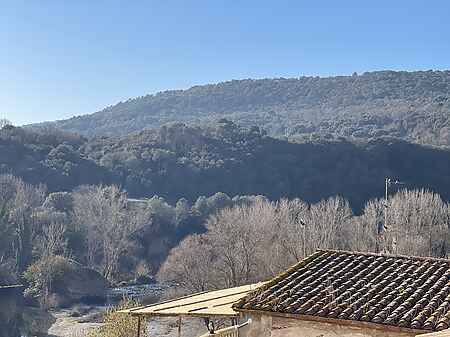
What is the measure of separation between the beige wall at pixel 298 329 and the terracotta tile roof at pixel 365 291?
0.38ft

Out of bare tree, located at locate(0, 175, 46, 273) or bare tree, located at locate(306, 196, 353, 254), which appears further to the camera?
bare tree, located at locate(0, 175, 46, 273)

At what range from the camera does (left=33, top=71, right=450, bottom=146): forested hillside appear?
99.5 metres

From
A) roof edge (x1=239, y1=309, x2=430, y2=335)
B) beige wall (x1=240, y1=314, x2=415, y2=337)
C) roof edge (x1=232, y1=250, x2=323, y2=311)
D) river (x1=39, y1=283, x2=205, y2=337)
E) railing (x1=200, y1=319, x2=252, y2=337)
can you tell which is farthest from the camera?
river (x1=39, y1=283, x2=205, y2=337)

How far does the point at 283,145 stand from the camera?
74.0m

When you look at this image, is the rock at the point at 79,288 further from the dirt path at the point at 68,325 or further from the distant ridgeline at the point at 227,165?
the distant ridgeline at the point at 227,165

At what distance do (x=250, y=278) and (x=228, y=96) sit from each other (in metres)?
109

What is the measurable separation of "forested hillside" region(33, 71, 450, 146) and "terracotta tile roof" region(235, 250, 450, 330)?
81.6 metres

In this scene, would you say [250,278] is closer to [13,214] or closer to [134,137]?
[13,214]

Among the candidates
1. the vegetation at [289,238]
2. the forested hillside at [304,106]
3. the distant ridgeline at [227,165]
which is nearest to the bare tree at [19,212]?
the distant ridgeline at [227,165]

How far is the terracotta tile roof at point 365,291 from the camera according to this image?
25.6 feet

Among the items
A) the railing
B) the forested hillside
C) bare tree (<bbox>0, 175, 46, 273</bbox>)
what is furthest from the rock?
the forested hillside

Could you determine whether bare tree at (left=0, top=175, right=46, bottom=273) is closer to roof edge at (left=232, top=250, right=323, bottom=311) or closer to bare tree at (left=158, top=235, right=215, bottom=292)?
bare tree at (left=158, top=235, right=215, bottom=292)

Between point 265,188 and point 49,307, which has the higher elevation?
point 265,188

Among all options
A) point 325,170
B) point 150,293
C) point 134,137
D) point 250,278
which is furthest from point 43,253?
point 134,137
